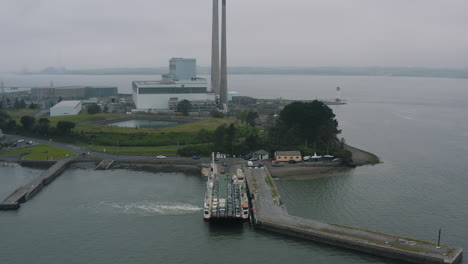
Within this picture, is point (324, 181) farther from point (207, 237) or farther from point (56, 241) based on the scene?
point (56, 241)

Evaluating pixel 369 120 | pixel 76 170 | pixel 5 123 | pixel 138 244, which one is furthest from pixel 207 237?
pixel 369 120

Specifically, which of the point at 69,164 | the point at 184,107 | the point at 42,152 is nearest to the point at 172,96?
the point at 184,107

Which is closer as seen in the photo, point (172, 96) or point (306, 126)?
point (306, 126)

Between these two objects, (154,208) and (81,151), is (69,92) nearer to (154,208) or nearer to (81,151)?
(81,151)

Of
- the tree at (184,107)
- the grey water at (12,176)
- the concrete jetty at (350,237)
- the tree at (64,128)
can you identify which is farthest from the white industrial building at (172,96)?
the concrete jetty at (350,237)

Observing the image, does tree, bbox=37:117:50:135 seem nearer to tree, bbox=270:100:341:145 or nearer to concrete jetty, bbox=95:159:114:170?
concrete jetty, bbox=95:159:114:170

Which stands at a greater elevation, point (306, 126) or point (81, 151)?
point (306, 126)
